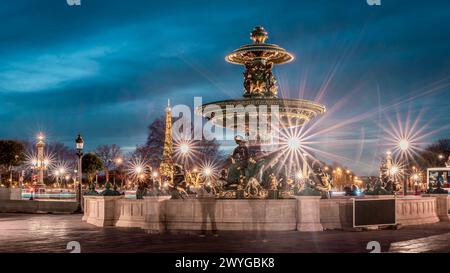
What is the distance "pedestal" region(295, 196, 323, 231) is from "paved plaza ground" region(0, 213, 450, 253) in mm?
553

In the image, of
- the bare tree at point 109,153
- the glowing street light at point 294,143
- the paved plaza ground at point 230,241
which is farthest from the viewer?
the bare tree at point 109,153

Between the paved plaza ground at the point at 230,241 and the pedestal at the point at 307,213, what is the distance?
1.81ft

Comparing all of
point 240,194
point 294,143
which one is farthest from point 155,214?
point 294,143

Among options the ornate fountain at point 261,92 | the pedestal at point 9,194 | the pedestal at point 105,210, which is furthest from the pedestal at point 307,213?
the pedestal at point 9,194

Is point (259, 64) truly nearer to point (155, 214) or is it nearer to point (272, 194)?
point (272, 194)

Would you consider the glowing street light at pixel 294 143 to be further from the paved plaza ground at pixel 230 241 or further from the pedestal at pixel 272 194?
the paved plaza ground at pixel 230 241

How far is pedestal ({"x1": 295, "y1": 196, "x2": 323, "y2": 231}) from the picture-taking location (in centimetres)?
1686

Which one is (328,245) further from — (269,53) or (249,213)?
(269,53)

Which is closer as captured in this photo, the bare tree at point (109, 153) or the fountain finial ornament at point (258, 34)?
the fountain finial ornament at point (258, 34)

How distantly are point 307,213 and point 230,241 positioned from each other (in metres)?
3.17

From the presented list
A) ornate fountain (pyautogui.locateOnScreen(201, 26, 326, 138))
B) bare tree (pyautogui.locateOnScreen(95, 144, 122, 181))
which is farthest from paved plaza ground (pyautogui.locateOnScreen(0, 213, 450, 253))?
bare tree (pyautogui.locateOnScreen(95, 144, 122, 181))

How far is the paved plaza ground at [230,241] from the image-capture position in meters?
13.2

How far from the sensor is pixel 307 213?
55.6 ft
